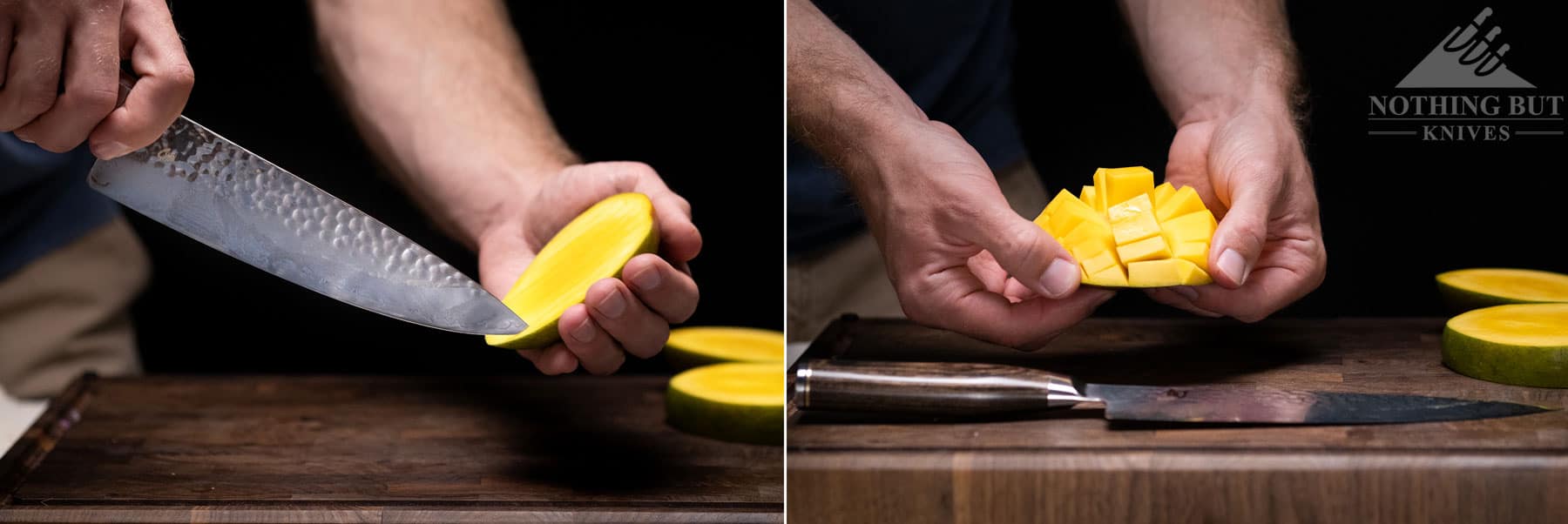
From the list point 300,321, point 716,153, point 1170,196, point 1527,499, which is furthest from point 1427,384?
point 300,321

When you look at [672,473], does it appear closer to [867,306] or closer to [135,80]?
[867,306]

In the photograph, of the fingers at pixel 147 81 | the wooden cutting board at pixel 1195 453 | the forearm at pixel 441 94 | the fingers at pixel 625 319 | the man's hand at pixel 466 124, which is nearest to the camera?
the wooden cutting board at pixel 1195 453

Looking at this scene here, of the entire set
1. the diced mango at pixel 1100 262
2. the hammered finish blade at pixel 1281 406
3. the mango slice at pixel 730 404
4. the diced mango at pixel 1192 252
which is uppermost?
the diced mango at pixel 1192 252

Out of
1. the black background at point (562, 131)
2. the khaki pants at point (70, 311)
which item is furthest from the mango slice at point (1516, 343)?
the khaki pants at point (70, 311)

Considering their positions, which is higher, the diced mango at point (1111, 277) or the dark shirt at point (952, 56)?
the dark shirt at point (952, 56)

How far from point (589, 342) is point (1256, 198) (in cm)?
50

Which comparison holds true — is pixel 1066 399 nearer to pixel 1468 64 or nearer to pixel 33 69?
A: pixel 1468 64

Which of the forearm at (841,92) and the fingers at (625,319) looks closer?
the forearm at (841,92)

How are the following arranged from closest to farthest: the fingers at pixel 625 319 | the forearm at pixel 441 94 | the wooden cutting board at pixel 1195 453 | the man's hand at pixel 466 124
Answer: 1. the wooden cutting board at pixel 1195 453
2. the fingers at pixel 625 319
3. the man's hand at pixel 466 124
4. the forearm at pixel 441 94

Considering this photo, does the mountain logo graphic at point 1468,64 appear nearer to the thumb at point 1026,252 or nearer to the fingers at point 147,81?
the thumb at point 1026,252

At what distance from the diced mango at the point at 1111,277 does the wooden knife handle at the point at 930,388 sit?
0.24 feet

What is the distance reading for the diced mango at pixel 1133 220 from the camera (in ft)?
2.36

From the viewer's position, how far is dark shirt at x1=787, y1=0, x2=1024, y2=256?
73 centimetres

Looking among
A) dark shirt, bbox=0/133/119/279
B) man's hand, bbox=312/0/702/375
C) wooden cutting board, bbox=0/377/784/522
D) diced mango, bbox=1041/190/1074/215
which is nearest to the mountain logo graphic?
diced mango, bbox=1041/190/1074/215
